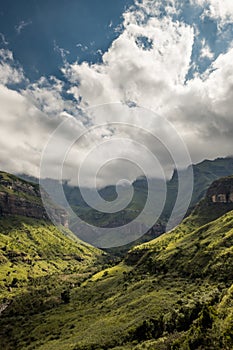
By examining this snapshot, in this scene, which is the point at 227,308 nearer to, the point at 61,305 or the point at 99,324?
the point at 99,324

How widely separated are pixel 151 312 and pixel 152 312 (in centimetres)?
42

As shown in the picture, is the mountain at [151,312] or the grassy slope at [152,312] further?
the grassy slope at [152,312]

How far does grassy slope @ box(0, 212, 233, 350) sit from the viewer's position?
3164 inches

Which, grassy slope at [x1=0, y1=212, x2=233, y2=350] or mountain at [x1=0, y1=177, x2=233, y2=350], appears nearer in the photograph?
mountain at [x1=0, y1=177, x2=233, y2=350]

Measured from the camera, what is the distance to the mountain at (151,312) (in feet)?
263

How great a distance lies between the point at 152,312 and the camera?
382 feet

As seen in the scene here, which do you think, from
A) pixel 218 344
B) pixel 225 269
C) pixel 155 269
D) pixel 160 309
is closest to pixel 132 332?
pixel 160 309

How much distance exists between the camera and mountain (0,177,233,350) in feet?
263

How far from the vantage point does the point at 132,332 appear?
104188 mm

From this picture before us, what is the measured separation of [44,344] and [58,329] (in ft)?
54.3

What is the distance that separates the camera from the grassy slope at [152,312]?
8037 cm

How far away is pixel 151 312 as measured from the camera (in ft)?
383

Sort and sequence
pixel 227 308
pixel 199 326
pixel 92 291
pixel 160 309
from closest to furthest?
pixel 199 326, pixel 227 308, pixel 160 309, pixel 92 291

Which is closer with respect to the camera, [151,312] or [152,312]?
[152,312]
